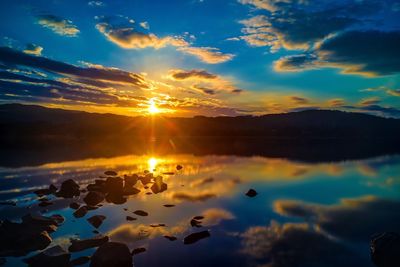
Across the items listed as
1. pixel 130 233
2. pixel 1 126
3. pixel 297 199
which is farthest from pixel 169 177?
pixel 1 126

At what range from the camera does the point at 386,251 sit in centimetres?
1523

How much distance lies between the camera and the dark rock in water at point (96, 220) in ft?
67.4

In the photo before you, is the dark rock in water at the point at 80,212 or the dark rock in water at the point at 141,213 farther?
the dark rock in water at the point at 141,213

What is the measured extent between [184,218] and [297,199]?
45.5 ft

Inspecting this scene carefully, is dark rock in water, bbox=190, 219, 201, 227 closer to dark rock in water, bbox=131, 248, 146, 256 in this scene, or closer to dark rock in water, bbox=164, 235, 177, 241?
dark rock in water, bbox=164, 235, 177, 241

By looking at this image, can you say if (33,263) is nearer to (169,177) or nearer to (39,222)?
(39,222)

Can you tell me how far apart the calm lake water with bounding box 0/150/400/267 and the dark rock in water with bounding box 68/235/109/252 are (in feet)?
1.46

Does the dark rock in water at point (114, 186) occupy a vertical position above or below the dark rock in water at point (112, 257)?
below

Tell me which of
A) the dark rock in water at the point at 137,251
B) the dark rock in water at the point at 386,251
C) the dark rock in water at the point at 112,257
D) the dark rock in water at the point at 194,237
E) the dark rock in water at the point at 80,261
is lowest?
the dark rock in water at the point at 137,251

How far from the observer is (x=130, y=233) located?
19172 mm

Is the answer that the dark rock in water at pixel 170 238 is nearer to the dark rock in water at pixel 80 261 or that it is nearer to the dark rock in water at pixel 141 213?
the dark rock in water at pixel 80 261

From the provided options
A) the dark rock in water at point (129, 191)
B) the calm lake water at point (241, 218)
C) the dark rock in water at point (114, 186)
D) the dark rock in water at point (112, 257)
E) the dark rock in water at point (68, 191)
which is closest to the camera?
the dark rock in water at point (112, 257)

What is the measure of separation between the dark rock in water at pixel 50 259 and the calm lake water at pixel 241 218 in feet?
2.19

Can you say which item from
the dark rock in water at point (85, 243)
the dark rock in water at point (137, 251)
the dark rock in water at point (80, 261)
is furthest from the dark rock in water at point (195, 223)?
the dark rock in water at point (80, 261)
